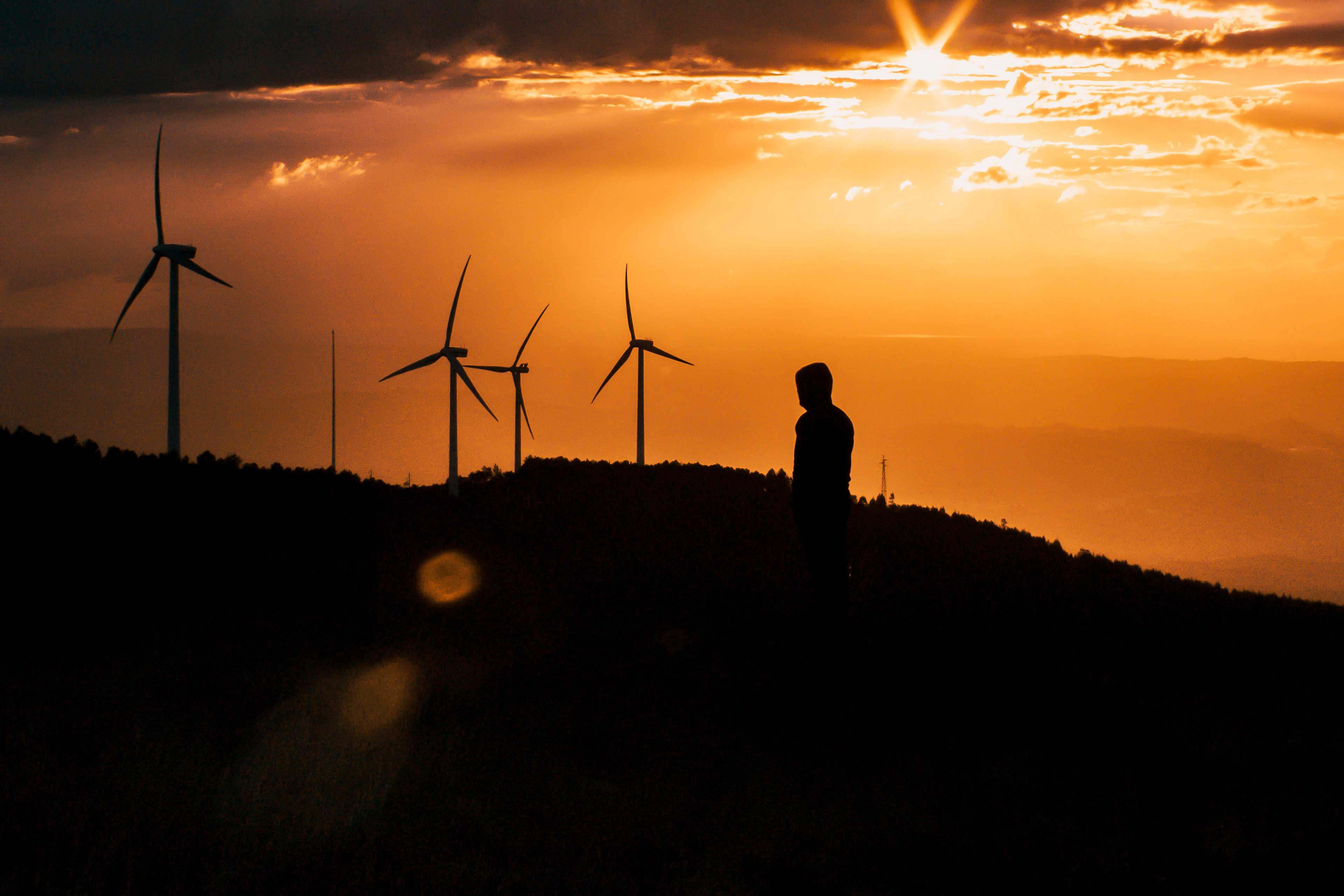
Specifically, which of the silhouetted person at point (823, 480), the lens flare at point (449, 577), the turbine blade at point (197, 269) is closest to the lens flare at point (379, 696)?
the lens flare at point (449, 577)

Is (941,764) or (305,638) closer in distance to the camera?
(941,764)

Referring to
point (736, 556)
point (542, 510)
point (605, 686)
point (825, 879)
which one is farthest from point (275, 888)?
point (542, 510)

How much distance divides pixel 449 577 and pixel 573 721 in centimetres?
983

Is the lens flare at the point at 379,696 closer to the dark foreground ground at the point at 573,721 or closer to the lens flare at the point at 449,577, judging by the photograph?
the dark foreground ground at the point at 573,721

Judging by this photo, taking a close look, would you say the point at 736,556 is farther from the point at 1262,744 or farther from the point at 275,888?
the point at 275,888

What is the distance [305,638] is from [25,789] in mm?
7880

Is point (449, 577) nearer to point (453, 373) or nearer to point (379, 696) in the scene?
point (379, 696)

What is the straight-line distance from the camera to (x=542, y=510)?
41.2 metres

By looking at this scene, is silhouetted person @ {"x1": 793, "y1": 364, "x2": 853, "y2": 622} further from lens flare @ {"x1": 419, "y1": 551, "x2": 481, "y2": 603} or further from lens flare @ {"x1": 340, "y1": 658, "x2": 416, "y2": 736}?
lens flare @ {"x1": 419, "y1": 551, "x2": 481, "y2": 603}

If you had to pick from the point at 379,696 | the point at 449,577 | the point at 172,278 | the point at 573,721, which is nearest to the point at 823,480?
the point at 573,721

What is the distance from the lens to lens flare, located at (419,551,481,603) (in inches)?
904

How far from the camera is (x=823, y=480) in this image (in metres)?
16.2

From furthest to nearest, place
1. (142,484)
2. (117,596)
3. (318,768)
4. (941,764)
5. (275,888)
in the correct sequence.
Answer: (142,484)
(117,596)
(941,764)
(318,768)
(275,888)

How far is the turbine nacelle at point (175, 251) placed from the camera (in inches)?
1895
